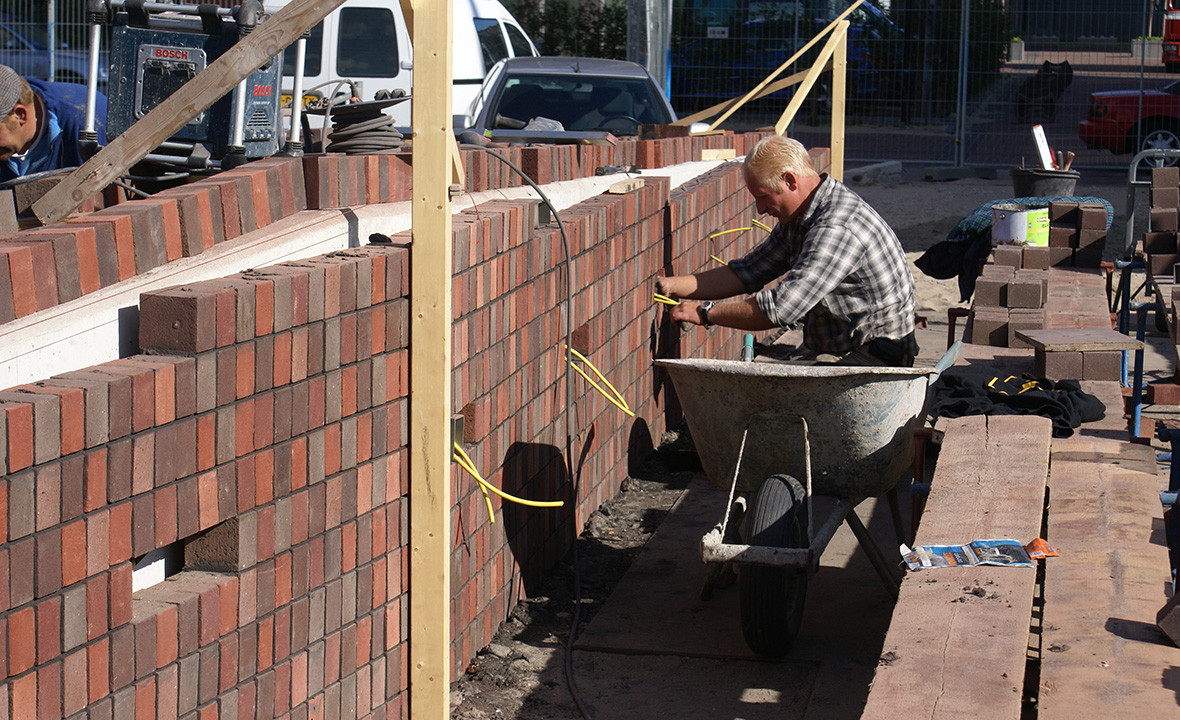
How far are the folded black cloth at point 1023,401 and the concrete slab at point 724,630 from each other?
741 mm

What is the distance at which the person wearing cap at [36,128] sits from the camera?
4969 millimetres


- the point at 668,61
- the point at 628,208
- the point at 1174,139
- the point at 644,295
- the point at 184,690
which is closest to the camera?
the point at 184,690

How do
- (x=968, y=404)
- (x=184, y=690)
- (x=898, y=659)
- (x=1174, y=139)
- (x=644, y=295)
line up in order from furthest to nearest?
1. (x=1174, y=139)
2. (x=644, y=295)
3. (x=968, y=404)
4. (x=898, y=659)
5. (x=184, y=690)

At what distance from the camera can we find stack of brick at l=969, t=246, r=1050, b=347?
19.9 ft

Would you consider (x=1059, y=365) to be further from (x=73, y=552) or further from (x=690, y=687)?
(x=73, y=552)

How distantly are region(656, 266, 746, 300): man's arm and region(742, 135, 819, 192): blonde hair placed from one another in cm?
51

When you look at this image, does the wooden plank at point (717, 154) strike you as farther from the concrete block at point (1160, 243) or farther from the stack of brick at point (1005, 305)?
the concrete block at point (1160, 243)

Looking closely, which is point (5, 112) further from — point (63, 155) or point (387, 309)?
point (387, 309)

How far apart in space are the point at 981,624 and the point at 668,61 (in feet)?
47.8

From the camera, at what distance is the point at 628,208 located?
532cm

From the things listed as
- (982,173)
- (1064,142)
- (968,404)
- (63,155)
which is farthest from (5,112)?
(1064,142)

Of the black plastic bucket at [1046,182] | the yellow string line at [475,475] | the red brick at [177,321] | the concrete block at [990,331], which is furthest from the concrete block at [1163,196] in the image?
the red brick at [177,321]

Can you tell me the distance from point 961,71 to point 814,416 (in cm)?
1418

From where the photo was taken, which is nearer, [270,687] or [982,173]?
[270,687]
